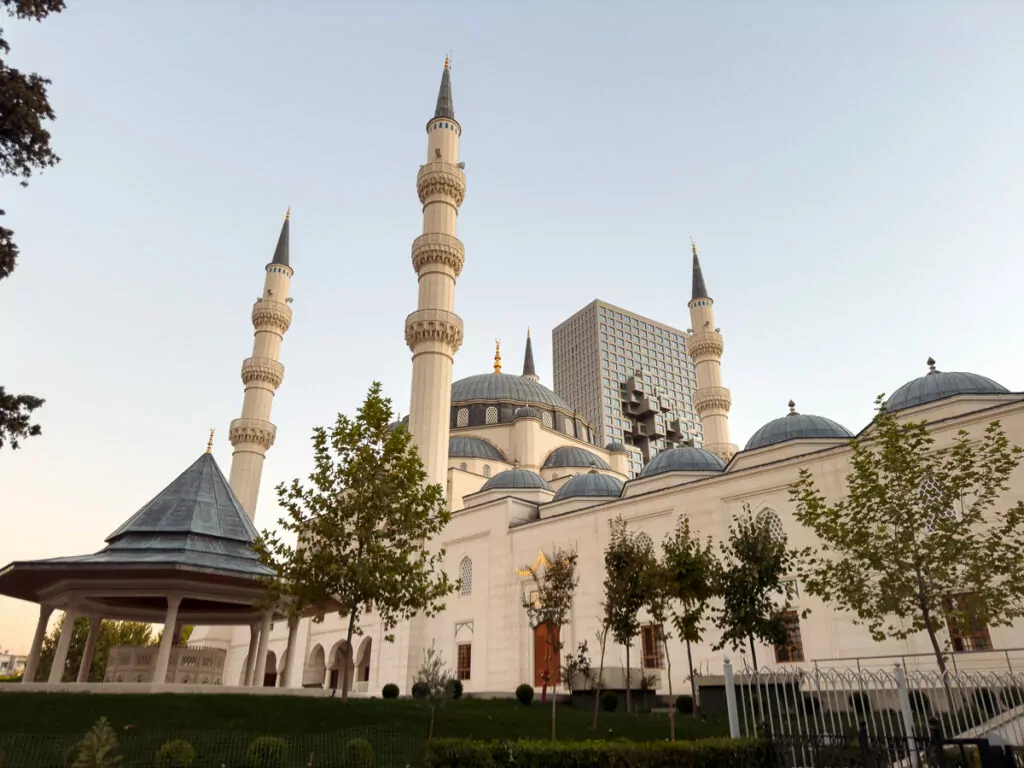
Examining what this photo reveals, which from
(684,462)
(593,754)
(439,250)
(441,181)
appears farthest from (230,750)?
(441,181)

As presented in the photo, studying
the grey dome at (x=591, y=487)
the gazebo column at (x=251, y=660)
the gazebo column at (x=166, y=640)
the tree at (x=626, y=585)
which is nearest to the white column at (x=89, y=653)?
the gazebo column at (x=251, y=660)

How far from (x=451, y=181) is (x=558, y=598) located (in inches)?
863

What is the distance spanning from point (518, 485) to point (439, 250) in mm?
10493

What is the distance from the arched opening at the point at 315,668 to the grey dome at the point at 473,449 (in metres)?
11.1

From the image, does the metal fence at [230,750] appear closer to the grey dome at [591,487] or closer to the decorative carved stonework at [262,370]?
the grey dome at [591,487]

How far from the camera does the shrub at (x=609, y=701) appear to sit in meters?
18.9

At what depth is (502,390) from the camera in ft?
140

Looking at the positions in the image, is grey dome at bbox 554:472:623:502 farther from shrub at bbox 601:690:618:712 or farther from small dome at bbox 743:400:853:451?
shrub at bbox 601:690:618:712

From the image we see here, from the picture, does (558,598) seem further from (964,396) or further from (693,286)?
(693,286)

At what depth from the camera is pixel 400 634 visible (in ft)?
88.2

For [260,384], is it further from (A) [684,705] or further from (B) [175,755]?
(B) [175,755]

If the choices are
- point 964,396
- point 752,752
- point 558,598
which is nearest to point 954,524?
point 752,752

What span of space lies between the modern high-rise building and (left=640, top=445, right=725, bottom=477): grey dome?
55.9 metres

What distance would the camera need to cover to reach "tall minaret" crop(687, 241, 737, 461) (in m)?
34.7
